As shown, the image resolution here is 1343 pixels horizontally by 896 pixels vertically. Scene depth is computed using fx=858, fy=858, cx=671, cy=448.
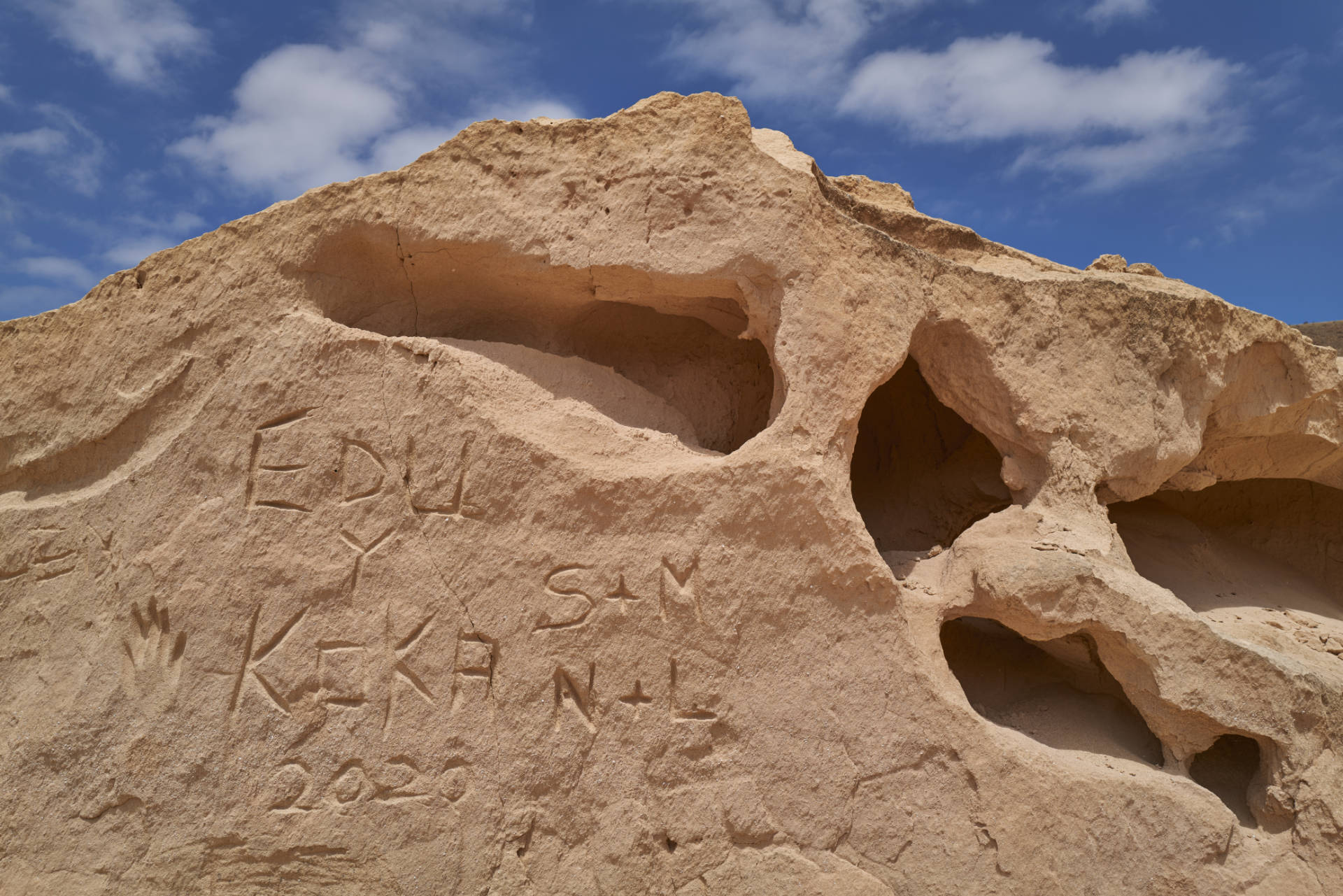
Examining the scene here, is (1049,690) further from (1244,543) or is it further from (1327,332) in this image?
(1327,332)

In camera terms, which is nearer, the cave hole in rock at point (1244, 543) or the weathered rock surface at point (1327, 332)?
the cave hole in rock at point (1244, 543)

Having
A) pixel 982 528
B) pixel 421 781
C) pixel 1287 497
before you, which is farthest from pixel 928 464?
pixel 421 781

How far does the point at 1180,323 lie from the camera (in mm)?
3256

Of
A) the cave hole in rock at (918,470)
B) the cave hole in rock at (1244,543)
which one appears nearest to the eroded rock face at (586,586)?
the cave hole in rock at (1244,543)

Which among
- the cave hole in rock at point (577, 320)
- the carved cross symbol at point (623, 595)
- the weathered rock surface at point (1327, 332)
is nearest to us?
the carved cross symbol at point (623, 595)

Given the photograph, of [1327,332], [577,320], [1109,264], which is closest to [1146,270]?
[1109,264]

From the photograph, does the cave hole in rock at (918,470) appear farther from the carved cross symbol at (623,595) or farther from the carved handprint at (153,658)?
the carved handprint at (153,658)

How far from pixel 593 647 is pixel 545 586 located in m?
0.25

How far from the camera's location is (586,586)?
2.72m

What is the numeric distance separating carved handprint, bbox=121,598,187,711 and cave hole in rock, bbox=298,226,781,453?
3.78 ft

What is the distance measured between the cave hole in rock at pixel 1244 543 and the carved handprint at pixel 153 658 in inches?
144

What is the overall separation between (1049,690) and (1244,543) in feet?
5.89

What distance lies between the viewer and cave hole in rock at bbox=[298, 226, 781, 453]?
3.02 metres

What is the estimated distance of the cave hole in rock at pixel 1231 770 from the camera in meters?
2.89
